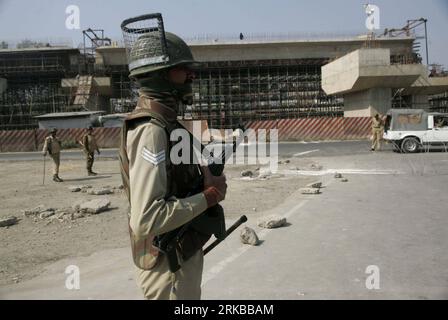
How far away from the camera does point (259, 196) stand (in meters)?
9.11

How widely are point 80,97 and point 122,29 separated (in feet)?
122

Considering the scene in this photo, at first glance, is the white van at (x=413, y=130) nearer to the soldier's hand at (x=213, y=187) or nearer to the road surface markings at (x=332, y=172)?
the road surface markings at (x=332, y=172)

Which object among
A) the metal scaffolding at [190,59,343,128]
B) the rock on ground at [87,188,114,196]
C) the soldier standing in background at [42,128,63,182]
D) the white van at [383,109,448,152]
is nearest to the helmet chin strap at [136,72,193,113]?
the rock on ground at [87,188,114,196]

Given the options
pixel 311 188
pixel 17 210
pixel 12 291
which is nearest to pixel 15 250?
pixel 12 291

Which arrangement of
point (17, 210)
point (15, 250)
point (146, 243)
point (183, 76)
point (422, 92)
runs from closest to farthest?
point (146, 243) < point (183, 76) < point (15, 250) < point (17, 210) < point (422, 92)

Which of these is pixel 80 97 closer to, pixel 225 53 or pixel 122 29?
pixel 225 53

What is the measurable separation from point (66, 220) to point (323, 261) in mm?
4649

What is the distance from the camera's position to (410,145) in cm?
1770

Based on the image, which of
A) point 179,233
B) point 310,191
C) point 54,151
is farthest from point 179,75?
point 54,151

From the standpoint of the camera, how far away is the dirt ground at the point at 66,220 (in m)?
5.42

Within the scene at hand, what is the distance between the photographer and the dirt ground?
5418mm

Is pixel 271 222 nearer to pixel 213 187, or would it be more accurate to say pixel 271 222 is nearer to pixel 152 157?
pixel 213 187

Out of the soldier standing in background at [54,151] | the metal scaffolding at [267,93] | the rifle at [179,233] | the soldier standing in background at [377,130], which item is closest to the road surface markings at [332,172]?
the soldier standing in background at [377,130]

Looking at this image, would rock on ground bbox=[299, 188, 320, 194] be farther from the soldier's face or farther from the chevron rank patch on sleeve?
the chevron rank patch on sleeve
